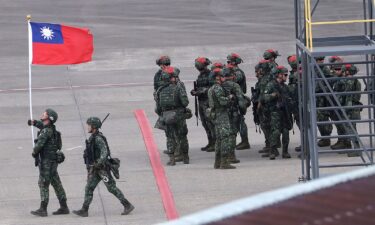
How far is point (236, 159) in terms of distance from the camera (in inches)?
627

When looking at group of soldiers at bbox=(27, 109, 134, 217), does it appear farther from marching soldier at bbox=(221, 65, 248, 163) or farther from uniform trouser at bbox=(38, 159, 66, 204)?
marching soldier at bbox=(221, 65, 248, 163)

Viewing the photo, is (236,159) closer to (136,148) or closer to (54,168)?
(136,148)

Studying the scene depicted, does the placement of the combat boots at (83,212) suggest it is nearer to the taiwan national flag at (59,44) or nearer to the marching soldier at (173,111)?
the taiwan national flag at (59,44)

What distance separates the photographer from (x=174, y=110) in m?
15.5

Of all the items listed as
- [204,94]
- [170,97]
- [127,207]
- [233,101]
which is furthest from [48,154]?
[204,94]

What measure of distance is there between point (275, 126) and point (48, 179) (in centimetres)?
450

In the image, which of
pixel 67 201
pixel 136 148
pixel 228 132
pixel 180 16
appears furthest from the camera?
pixel 180 16

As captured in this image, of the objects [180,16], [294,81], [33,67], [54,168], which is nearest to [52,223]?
[54,168]

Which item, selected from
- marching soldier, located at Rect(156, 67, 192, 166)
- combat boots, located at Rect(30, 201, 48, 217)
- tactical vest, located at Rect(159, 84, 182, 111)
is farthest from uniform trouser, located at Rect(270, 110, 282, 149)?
combat boots, located at Rect(30, 201, 48, 217)

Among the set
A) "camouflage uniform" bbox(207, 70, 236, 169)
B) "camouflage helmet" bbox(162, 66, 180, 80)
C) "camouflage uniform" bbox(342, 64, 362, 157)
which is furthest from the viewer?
"camouflage uniform" bbox(342, 64, 362, 157)

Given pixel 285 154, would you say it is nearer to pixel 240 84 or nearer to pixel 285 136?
pixel 285 136

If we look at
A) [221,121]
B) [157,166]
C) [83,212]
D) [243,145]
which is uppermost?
[221,121]

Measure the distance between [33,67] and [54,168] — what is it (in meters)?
12.4

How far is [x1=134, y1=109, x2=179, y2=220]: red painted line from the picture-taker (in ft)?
43.1
